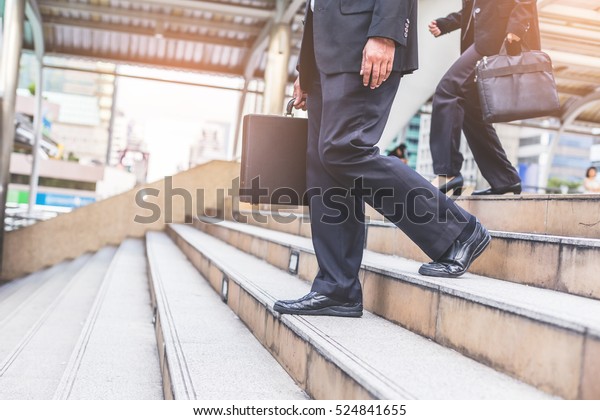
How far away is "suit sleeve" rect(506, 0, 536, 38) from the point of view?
270cm

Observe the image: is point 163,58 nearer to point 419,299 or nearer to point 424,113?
point 424,113

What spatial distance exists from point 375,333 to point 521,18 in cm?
170

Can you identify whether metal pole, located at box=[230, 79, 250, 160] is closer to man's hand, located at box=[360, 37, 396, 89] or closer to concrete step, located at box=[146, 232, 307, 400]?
concrete step, located at box=[146, 232, 307, 400]

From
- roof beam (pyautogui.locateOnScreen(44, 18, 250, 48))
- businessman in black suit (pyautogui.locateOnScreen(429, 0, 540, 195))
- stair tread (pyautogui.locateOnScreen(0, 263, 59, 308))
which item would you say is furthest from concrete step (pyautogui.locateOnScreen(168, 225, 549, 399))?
roof beam (pyautogui.locateOnScreen(44, 18, 250, 48))

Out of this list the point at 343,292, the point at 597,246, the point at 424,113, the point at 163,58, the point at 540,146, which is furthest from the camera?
the point at 540,146

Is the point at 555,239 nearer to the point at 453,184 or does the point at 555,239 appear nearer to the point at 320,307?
the point at 320,307

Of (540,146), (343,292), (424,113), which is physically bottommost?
(343,292)

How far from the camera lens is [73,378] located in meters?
2.29

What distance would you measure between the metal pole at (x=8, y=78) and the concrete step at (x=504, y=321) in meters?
8.58

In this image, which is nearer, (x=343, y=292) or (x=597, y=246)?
(x=597, y=246)

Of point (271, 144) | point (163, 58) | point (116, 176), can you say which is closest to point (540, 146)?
point (116, 176)

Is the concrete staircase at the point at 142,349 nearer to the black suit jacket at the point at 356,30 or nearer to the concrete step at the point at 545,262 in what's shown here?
the concrete step at the point at 545,262

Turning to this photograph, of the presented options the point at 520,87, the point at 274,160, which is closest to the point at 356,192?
the point at 274,160

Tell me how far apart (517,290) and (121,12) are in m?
10.6
